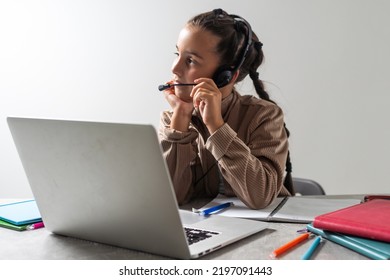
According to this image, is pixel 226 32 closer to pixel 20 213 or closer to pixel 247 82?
pixel 20 213

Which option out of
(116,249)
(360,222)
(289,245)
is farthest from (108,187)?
(360,222)

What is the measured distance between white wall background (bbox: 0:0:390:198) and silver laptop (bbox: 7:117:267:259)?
1.62m

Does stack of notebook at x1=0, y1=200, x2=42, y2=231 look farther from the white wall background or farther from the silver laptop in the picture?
the white wall background

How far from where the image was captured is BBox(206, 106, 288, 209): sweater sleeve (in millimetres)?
1177

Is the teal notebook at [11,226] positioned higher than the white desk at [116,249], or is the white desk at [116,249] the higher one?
the teal notebook at [11,226]

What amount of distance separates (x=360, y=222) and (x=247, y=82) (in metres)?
1.73

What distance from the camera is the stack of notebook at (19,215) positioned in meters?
1.01

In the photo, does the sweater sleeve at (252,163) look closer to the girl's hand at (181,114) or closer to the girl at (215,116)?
the girl at (215,116)

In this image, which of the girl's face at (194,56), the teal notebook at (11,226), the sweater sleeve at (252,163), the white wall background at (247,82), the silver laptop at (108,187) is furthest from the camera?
the white wall background at (247,82)

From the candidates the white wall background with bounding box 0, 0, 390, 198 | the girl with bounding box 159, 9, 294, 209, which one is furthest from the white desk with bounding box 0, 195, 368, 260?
the white wall background with bounding box 0, 0, 390, 198

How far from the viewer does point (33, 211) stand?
3.61 ft

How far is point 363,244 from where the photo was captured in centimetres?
81

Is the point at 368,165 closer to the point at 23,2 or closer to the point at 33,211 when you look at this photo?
the point at 33,211

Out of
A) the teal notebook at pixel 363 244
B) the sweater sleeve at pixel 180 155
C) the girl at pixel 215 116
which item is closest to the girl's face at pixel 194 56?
the girl at pixel 215 116
